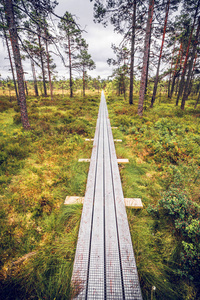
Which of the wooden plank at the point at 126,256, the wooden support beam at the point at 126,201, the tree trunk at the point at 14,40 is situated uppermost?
the tree trunk at the point at 14,40

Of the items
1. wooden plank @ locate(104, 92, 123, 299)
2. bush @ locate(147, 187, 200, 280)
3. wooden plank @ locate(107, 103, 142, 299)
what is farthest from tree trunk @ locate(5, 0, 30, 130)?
bush @ locate(147, 187, 200, 280)

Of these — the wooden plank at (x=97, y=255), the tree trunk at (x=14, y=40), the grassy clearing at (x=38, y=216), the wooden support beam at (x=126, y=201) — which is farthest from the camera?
the tree trunk at (x=14, y=40)

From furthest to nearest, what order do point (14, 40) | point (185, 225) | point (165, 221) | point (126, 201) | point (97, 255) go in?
point (14, 40)
point (126, 201)
point (165, 221)
point (185, 225)
point (97, 255)

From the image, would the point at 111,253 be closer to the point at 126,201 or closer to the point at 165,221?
the point at 126,201

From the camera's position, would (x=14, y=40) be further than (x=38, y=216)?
Yes

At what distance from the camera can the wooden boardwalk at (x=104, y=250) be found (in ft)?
6.12

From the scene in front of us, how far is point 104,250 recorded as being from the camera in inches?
91.7

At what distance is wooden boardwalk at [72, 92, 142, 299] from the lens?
1.87 m

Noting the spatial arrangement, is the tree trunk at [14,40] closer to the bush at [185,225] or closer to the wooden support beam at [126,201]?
the wooden support beam at [126,201]

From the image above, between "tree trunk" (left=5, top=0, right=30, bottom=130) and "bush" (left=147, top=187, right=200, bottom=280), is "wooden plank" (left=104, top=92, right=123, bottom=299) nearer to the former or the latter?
"bush" (left=147, top=187, right=200, bottom=280)

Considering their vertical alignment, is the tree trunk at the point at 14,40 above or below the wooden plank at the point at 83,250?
above

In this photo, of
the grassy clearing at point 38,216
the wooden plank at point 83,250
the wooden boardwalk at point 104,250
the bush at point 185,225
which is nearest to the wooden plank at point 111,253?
the wooden boardwalk at point 104,250

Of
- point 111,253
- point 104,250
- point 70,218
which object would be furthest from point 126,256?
point 70,218

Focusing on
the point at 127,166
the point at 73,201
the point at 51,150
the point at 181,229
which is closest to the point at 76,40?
the point at 51,150
